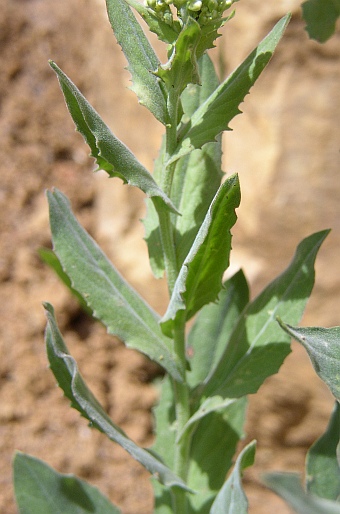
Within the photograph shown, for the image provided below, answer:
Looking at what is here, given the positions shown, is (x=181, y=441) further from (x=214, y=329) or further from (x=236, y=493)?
(x=214, y=329)

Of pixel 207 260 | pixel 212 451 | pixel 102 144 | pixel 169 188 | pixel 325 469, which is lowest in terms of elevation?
pixel 325 469

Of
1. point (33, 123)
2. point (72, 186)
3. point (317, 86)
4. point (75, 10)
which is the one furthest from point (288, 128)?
point (75, 10)

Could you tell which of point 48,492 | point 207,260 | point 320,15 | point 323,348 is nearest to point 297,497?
point 323,348

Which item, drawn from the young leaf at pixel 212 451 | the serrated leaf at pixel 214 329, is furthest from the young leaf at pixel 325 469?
the serrated leaf at pixel 214 329

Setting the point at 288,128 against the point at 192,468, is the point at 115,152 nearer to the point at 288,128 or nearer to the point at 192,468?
the point at 192,468

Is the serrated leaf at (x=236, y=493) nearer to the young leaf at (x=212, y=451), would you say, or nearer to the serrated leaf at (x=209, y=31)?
the young leaf at (x=212, y=451)

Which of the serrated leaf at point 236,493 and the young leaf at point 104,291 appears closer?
the serrated leaf at point 236,493
